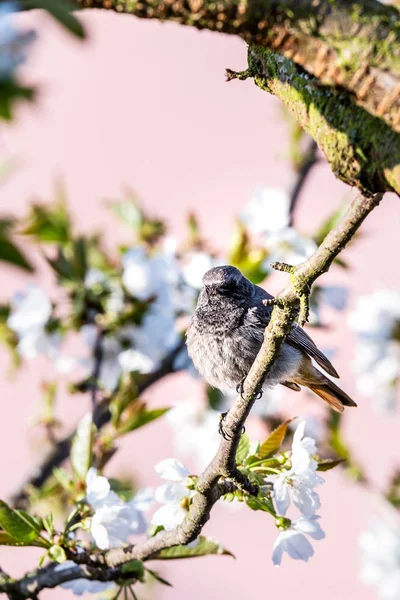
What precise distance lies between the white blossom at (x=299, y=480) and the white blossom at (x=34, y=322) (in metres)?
1.42

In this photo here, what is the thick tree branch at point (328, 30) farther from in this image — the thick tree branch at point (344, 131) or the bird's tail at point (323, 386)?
the bird's tail at point (323, 386)

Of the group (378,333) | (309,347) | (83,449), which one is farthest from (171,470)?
(378,333)

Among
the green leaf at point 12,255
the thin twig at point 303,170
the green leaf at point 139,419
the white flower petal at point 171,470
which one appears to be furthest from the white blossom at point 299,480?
the thin twig at point 303,170

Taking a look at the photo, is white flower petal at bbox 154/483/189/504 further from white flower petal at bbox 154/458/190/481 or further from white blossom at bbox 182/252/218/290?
white blossom at bbox 182/252/218/290

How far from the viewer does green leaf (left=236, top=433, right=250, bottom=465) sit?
6.04ft

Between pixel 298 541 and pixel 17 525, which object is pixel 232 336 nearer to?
pixel 298 541

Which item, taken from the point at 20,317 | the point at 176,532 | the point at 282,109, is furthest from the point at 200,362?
the point at 282,109

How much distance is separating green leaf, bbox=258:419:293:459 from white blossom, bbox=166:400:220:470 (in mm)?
1600

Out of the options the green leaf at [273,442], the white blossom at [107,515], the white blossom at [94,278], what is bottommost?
the white blossom at [94,278]

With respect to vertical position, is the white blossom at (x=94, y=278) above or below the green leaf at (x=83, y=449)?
below

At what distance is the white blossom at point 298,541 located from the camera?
5.75 feet

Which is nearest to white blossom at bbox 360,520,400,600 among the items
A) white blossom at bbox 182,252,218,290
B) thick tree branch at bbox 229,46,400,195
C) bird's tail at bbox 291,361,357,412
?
bird's tail at bbox 291,361,357,412

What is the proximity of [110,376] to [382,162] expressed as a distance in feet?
6.73

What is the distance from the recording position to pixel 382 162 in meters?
1.09
